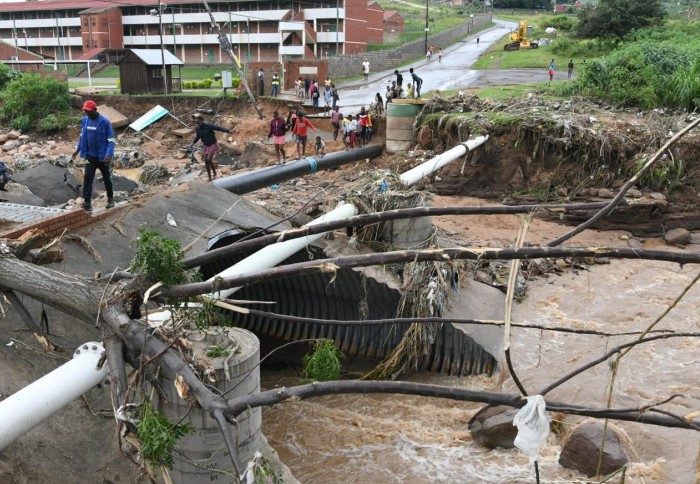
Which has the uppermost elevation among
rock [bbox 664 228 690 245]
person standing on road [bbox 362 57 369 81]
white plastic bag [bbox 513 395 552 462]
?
white plastic bag [bbox 513 395 552 462]

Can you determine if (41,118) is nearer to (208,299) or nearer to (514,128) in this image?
(514,128)

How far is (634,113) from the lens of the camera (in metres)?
18.5

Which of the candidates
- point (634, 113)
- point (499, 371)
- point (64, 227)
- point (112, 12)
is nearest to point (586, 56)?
point (634, 113)

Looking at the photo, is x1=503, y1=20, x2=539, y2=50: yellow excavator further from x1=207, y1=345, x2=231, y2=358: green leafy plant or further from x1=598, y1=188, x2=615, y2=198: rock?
x1=207, y1=345, x2=231, y2=358: green leafy plant

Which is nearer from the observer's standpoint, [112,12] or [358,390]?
[358,390]

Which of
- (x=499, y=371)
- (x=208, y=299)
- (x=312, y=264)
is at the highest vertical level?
(x=312, y=264)

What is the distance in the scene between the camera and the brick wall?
696 centimetres

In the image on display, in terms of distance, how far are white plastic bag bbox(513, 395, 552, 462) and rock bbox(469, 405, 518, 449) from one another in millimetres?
4246

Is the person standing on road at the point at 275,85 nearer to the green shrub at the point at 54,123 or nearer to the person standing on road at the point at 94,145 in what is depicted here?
the green shrub at the point at 54,123

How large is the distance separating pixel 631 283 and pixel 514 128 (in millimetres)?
6294

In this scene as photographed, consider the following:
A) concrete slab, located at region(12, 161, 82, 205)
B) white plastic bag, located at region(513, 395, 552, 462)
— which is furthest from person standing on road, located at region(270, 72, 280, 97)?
white plastic bag, located at region(513, 395, 552, 462)

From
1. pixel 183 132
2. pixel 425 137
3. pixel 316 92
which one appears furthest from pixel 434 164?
pixel 183 132

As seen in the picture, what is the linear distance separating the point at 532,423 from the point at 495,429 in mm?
4450

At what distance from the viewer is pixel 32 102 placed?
31.8 metres
